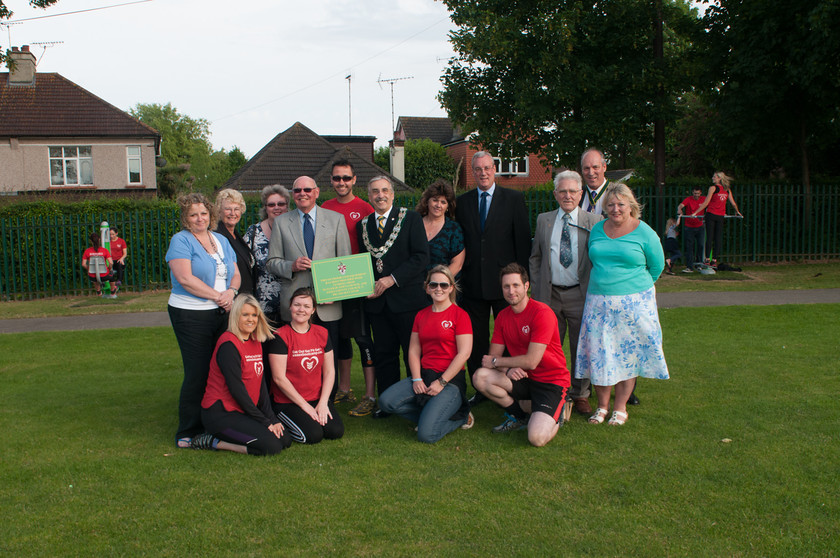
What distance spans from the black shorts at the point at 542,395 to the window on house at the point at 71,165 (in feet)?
98.9

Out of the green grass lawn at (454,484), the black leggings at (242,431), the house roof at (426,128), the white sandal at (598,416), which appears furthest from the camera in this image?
the house roof at (426,128)

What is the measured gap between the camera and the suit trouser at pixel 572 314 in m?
5.83

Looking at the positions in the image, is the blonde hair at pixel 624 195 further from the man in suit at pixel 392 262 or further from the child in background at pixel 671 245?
the child in background at pixel 671 245

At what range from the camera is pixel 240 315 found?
5.12 metres

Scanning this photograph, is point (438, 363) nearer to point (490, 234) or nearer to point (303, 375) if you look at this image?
point (303, 375)

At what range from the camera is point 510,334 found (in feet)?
17.8

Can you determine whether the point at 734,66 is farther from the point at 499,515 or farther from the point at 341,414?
the point at 499,515

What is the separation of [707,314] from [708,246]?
5.99 meters

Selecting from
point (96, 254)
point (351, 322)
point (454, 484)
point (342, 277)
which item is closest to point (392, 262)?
point (342, 277)

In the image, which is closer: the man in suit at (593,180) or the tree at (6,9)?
the man in suit at (593,180)

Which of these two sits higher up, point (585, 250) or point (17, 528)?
point (585, 250)

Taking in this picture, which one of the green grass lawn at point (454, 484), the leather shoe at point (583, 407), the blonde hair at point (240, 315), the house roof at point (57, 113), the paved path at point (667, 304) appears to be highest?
the house roof at point (57, 113)

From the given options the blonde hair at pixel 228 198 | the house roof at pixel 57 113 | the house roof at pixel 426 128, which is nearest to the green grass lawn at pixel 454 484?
the blonde hair at pixel 228 198

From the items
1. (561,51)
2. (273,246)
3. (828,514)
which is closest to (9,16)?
(561,51)
